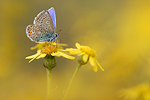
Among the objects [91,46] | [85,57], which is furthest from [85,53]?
[91,46]

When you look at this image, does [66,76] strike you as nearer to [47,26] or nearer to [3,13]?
[47,26]

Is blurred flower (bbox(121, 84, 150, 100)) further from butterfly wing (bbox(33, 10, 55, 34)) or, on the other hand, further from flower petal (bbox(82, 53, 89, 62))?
butterfly wing (bbox(33, 10, 55, 34))

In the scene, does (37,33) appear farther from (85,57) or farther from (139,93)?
(139,93)

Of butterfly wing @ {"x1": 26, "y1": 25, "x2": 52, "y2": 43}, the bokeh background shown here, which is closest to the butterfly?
butterfly wing @ {"x1": 26, "y1": 25, "x2": 52, "y2": 43}

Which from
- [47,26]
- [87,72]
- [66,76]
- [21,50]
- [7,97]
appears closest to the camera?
[47,26]

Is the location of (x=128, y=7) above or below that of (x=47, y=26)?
above

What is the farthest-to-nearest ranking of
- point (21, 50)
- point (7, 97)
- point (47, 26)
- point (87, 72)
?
point (21, 50)
point (87, 72)
point (7, 97)
point (47, 26)

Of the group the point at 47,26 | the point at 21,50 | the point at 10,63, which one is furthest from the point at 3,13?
the point at 47,26

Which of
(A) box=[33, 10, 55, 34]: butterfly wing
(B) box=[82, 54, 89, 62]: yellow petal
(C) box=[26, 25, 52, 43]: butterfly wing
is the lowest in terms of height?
(B) box=[82, 54, 89, 62]: yellow petal
